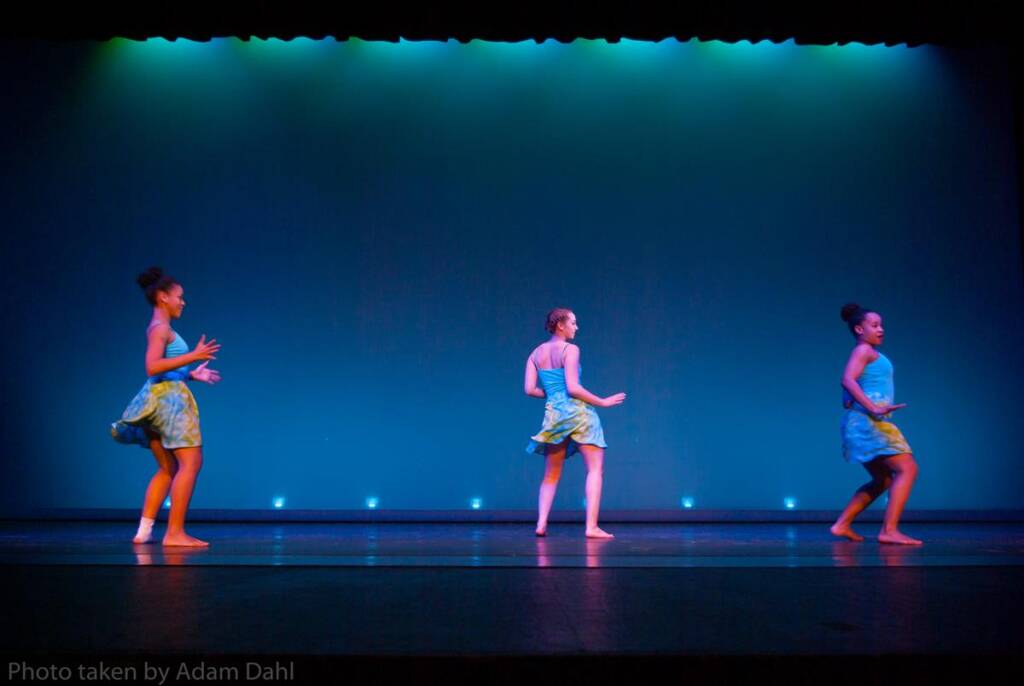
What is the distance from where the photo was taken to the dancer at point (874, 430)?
16.7 ft

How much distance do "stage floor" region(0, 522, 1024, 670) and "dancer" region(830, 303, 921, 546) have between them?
1.10 ft

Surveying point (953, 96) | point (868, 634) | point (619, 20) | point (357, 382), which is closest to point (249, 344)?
point (357, 382)

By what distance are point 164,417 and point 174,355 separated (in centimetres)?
36

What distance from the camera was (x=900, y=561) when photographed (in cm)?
411

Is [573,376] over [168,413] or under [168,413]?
over

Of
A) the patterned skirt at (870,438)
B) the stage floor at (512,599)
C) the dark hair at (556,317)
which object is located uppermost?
the dark hair at (556,317)

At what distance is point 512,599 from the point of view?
301 cm

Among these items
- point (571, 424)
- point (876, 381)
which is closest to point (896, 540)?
point (876, 381)

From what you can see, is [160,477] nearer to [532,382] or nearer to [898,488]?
[532,382]

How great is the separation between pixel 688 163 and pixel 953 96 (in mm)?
2554

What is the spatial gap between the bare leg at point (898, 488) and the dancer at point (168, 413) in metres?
4.05

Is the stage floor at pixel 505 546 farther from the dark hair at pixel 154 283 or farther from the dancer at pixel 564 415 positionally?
the dark hair at pixel 154 283

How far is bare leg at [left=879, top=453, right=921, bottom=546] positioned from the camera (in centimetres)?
506

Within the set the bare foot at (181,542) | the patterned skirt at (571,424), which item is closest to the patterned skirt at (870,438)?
the patterned skirt at (571,424)
